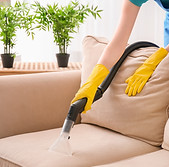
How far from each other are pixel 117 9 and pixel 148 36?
0.35m

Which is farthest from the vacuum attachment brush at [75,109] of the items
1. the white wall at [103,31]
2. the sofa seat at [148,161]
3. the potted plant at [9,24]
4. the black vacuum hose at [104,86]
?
the white wall at [103,31]

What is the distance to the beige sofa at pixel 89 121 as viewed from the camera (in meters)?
1.49

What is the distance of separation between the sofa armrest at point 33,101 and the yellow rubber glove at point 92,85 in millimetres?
270

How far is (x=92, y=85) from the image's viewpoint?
170 centimetres

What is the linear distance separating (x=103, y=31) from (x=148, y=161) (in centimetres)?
208

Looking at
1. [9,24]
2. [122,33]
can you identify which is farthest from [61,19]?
[122,33]

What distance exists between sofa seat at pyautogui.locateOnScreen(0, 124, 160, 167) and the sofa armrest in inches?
4.1

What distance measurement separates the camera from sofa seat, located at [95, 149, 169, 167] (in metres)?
1.37

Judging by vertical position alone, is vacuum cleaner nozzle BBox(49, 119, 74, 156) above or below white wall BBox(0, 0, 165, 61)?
below

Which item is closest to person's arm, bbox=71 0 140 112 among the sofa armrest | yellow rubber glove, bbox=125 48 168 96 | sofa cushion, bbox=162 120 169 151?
yellow rubber glove, bbox=125 48 168 96

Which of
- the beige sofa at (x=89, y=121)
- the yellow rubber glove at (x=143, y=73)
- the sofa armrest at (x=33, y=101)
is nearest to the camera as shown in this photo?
the beige sofa at (x=89, y=121)

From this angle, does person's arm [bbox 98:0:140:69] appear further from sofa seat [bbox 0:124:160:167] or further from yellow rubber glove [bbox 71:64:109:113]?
sofa seat [bbox 0:124:160:167]

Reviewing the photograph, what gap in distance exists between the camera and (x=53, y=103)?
1.94 meters

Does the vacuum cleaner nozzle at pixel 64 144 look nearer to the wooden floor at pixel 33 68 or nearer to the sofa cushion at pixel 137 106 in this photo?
the sofa cushion at pixel 137 106
